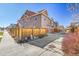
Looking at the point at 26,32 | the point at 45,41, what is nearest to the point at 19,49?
the point at 26,32

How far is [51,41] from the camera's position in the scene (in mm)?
2295

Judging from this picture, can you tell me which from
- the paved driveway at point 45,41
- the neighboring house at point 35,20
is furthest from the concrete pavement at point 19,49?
the neighboring house at point 35,20

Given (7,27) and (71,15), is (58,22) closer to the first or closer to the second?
(71,15)

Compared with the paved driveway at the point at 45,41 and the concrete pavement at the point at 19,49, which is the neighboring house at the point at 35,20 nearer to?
the paved driveway at the point at 45,41

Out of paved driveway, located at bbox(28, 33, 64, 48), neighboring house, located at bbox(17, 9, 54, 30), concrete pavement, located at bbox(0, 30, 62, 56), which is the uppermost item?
neighboring house, located at bbox(17, 9, 54, 30)

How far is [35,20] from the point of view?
2.29 m

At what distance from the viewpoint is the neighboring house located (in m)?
2.27

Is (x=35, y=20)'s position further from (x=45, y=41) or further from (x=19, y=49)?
(x=19, y=49)

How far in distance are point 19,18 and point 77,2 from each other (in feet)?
2.50

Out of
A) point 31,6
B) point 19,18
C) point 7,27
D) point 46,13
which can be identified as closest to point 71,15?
point 46,13

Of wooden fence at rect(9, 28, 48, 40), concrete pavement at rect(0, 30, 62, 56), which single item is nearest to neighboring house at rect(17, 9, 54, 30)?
wooden fence at rect(9, 28, 48, 40)

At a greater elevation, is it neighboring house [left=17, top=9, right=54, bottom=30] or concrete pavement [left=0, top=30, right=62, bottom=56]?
neighboring house [left=17, top=9, right=54, bottom=30]

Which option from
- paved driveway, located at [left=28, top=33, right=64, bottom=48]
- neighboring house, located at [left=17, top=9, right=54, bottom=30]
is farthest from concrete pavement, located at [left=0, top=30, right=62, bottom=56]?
neighboring house, located at [left=17, top=9, right=54, bottom=30]

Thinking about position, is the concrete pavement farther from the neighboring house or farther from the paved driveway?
the neighboring house
